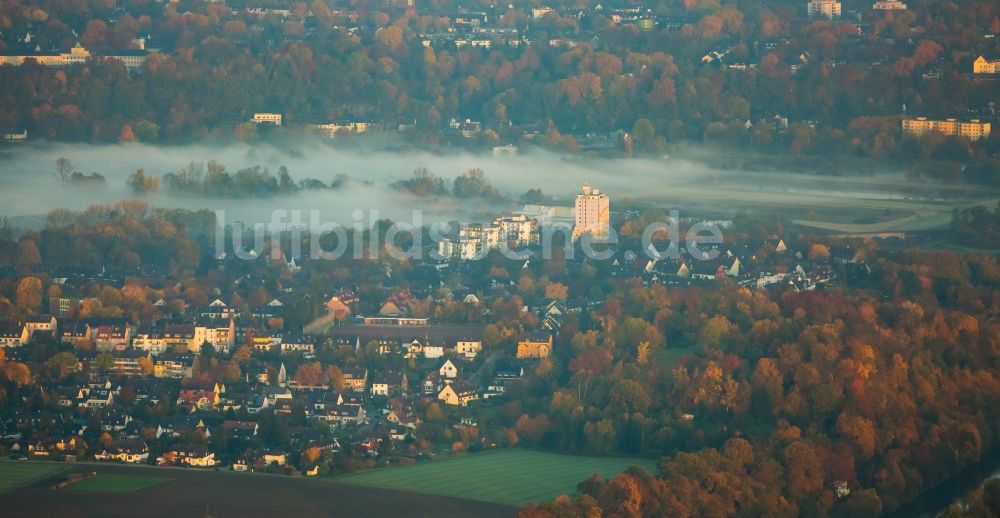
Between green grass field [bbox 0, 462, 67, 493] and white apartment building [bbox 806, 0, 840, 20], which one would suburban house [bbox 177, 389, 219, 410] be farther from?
white apartment building [bbox 806, 0, 840, 20]

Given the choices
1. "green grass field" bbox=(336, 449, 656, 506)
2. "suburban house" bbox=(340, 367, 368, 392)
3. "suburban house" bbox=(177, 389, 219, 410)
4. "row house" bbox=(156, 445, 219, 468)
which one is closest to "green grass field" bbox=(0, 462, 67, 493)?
"row house" bbox=(156, 445, 219, 468)

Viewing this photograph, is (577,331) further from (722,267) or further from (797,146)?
(797,146)

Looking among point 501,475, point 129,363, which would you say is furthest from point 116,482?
point 129,363

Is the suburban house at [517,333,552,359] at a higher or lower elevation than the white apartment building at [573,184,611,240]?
lower

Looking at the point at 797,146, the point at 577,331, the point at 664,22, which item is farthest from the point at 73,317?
the point at 664,22

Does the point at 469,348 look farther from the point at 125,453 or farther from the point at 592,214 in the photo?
the point at 592,214
